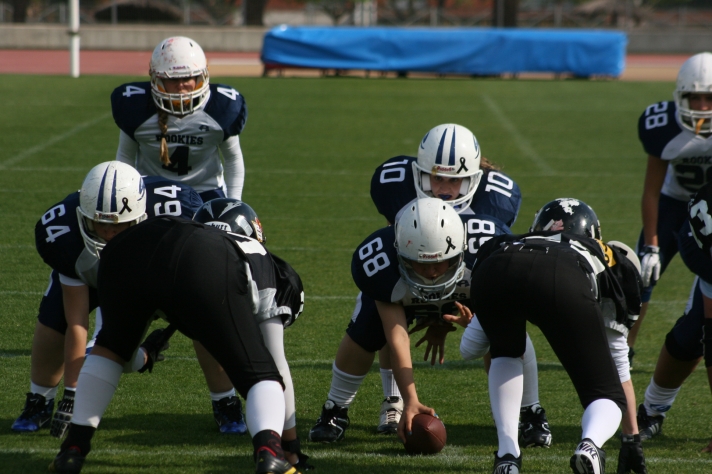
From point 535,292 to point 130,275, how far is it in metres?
1.36

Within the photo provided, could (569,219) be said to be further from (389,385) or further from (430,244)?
(389,385)

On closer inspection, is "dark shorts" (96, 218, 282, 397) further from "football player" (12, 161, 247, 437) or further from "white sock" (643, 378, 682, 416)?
"white sock" (643, 378, 682, 416)

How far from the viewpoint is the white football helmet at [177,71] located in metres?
4.68

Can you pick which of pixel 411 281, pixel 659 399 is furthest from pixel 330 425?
pixel 659 399

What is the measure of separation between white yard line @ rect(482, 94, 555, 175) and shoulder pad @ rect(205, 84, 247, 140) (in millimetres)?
6470

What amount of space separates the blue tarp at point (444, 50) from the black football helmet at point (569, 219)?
1751 cm

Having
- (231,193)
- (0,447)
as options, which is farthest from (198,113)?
(0,447)

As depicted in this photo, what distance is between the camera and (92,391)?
312 centimetres

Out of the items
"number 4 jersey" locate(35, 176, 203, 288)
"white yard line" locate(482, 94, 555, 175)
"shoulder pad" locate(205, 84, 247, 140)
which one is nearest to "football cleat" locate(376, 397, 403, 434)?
"number 4 jersey" locate(35, 176, 203, 288)

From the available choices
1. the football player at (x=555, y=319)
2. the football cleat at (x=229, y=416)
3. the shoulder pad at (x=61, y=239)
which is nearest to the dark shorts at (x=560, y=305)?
the football player at (x=555, y=319)

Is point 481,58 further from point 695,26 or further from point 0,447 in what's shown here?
point 0,447

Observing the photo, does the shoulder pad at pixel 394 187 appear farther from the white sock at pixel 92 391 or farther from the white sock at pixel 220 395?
the white sock at pixel 92 391

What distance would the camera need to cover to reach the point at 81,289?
11.9 feet

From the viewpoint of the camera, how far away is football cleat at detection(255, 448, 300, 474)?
2.89 m
